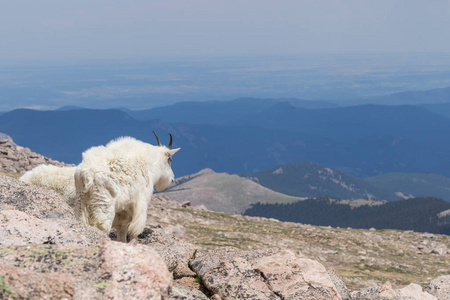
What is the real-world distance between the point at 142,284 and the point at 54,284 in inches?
34.5

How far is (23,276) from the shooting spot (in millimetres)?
3955

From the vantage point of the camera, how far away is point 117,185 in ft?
32.1

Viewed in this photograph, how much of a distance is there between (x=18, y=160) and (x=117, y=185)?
26785 mm

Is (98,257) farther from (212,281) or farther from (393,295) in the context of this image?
(393,295)

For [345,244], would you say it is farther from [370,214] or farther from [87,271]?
[370,214]

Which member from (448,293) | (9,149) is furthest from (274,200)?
(448,293)

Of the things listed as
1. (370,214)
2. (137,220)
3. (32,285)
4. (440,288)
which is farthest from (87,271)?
(370,214)

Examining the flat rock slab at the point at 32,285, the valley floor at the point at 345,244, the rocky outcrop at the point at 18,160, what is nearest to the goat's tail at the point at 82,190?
the flat rock slab at the point at 32,285

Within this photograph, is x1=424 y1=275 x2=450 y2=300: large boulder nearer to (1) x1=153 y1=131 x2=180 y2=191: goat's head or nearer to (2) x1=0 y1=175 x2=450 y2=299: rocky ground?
(2) x1=0 y1=175 x2=450 y2=299: rocky ground

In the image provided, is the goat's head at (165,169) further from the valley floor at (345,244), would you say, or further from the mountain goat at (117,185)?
the valley floor at (345,244)

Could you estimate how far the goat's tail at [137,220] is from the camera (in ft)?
33.4

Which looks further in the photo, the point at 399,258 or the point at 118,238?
the point at 399,258

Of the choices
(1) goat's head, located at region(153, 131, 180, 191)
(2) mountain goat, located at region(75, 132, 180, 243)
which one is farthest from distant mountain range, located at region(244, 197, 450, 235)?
(2) mountain goat, located at region(75, 132, 180, 243)

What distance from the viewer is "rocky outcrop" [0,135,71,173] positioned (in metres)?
31.4
